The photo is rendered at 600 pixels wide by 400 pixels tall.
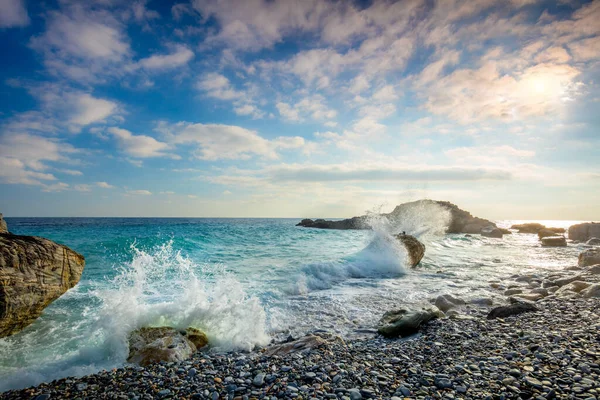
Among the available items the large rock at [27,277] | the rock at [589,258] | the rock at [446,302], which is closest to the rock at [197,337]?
the large rock at [27,277]

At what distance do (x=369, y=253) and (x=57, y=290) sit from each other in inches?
610

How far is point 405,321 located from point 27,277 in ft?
28.2

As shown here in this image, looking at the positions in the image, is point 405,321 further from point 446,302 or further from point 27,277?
point 27,277

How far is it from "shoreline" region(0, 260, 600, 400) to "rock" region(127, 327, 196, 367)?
38 cm

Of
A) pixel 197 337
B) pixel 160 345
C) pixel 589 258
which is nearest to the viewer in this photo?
pixel 160 345

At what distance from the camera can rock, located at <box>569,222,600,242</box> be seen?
3494 centimetres

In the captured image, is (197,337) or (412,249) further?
(412,249)

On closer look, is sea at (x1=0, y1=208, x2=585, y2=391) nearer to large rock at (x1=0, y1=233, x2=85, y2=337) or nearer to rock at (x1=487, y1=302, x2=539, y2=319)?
large rock at (x1=0, y1=233, x2=85, y2=337)

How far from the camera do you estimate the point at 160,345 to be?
5.74 m

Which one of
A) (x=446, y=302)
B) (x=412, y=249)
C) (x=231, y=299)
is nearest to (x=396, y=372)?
(x=231, y=299)

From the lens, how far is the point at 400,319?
6930 millimetres

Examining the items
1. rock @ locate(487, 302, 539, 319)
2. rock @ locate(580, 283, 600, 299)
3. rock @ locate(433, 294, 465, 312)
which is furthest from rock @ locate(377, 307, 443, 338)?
rock @ locate(580, 283, 600, 299)

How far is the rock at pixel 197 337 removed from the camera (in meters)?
6.62

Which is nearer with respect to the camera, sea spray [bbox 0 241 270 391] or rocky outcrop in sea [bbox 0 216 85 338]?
sea spray [bbox 0 241 270 391]
